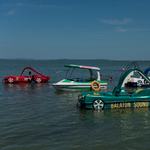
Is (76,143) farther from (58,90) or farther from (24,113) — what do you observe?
(58,90)

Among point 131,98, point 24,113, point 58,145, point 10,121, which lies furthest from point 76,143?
point 131,98

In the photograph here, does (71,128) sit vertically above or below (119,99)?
below

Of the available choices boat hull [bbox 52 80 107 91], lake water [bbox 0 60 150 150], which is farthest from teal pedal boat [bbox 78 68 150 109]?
boat hull [bbox 52 80 107 91]

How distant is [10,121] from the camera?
11211 millimetres

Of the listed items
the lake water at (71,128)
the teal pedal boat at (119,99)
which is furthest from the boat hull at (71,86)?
the teal pedal boat at (119,99)

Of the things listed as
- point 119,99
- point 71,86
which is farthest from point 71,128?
point 71,86

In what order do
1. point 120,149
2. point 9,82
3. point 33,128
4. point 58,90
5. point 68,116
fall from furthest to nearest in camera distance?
point 9,82 → point 58,90 → point 68,116 → point 33,128 → point 120,149

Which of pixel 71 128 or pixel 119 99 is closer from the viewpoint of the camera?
pixel 71 128

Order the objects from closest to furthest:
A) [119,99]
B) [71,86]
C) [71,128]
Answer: [71,128] < [119,99] < [71,86]

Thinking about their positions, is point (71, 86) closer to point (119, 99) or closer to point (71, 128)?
point (119, 99)

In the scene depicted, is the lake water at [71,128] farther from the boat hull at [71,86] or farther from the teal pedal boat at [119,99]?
the boat hull at [71,86]

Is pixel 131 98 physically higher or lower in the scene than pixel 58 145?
higher

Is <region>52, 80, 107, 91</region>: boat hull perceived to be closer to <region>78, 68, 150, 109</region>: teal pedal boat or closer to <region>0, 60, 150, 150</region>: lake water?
<region>0, 60, 150, 150</region>: lake water

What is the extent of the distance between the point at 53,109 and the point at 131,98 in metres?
5.59
